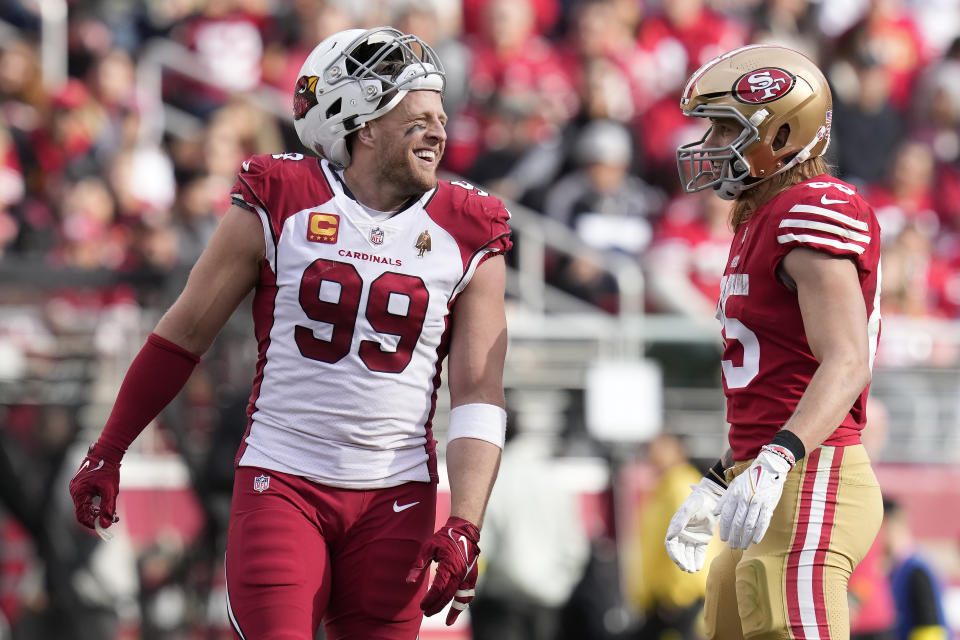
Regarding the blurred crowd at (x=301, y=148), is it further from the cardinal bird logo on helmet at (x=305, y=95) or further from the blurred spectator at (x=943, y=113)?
the cardinal bird logo on helmet at (x=305, y=95)

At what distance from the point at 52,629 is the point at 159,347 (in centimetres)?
475

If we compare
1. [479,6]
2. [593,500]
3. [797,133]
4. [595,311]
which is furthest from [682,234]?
[797,133]

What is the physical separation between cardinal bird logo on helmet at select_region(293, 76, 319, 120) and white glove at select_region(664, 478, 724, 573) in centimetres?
152

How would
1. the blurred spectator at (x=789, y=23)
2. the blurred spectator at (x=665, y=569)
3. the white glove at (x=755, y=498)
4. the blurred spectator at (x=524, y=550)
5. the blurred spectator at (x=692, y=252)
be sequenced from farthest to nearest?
the blurred spectator at (x=789, y=23) → the blurred spectator at (x=692, y=252) → the blurred spectator at (x=665, y=569) → the blurred spectator at (x=524, y=550) → the white glove at (x=755, y=498)

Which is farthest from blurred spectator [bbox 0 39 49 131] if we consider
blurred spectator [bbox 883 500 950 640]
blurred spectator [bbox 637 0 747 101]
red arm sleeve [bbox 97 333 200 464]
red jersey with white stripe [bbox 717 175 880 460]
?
red jersey with white stripe [bbox 717 175 880 460]

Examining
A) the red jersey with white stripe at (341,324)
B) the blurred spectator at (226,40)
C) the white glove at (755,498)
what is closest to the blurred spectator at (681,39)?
the blurred spectator at (226,40)

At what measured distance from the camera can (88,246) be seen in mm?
9570

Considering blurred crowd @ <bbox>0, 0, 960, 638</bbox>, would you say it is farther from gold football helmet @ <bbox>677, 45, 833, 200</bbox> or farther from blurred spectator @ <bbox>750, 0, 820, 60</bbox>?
gold football helmet @ <bbox>677, 45, 833, 200</bbox>

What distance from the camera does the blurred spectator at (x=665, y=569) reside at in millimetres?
8336

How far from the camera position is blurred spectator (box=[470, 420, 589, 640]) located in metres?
8.23

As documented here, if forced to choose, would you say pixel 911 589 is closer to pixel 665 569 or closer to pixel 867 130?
pixel 665 569

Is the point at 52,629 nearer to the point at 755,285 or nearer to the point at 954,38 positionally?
the point at 755,285

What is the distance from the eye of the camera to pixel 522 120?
1069 cm

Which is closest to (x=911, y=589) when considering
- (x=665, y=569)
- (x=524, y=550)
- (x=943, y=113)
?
(x=665, y=569)
